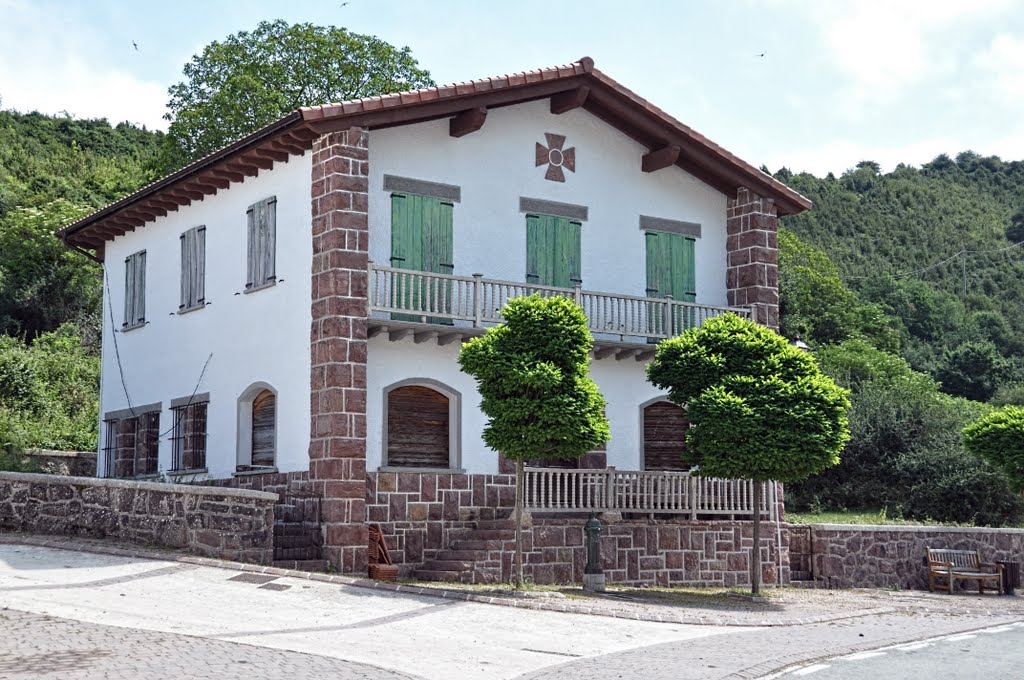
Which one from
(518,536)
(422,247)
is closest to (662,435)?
(422,247)

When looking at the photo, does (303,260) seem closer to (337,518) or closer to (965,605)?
(337,518)

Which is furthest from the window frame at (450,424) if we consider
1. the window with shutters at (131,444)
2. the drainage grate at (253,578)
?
the window with shutters at (131,444)

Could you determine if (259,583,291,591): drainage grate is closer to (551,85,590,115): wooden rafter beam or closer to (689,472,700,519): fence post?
(689,472,700,519): fence post

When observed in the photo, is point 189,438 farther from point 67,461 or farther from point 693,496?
point 693,496

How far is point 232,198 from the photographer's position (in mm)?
24172

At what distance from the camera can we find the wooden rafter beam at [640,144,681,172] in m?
24.6

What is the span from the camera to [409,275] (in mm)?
21656

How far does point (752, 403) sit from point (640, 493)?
3.38 metres

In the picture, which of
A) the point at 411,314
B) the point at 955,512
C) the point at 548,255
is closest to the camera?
the point at 411,314

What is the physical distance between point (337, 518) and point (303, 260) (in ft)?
13.9

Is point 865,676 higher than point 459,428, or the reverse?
point 459,428

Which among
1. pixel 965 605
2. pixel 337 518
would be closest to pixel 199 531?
pixel 337 518

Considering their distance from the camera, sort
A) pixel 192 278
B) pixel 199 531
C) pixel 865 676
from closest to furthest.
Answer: pixel 865 676
pixel 199 531
pixel 192 278

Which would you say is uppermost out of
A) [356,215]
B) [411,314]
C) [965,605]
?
[356,215]
